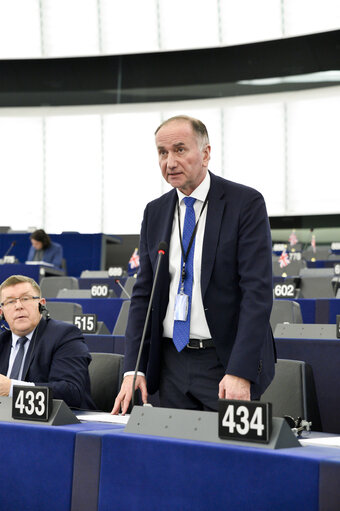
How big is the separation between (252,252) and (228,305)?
0.52 ft

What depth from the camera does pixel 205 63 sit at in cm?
1567

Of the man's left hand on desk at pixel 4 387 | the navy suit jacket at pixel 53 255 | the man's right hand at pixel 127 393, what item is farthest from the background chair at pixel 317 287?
the man's right hand at pixel 127 393

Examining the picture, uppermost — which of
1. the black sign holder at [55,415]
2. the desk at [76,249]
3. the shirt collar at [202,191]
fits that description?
the desk at [76,249]

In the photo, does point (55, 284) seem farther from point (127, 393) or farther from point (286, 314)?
point (127, 393)

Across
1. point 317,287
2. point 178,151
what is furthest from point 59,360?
point 317,287

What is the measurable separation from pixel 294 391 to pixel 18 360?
3.63 ft

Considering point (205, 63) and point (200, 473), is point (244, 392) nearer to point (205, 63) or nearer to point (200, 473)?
point (200, 473)

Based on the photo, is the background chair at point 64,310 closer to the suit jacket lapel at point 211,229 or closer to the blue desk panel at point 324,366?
the blue desk panel at point 324,366

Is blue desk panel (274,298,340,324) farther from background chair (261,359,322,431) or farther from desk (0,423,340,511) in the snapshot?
desk (0,423,340,511)

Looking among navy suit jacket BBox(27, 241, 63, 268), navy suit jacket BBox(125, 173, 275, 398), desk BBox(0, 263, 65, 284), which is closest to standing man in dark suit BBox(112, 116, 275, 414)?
navy suit jacket BBox(125, 173, 275, 398)

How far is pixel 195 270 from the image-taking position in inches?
87.5

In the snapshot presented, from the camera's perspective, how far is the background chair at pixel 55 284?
8664 mm

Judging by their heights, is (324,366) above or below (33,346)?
below

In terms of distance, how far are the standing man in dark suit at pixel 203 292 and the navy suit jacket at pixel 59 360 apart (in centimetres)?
76
